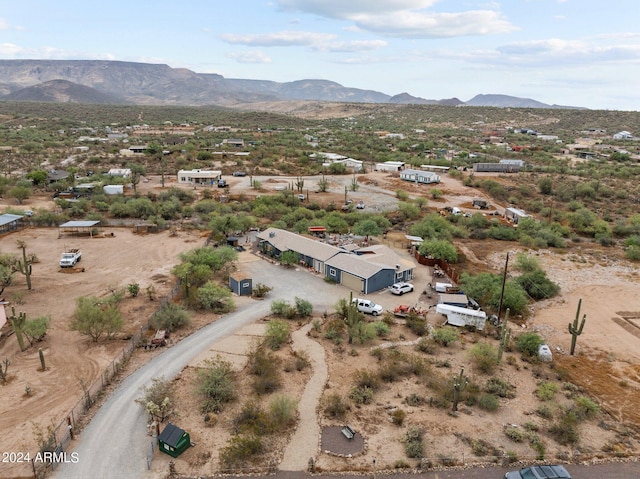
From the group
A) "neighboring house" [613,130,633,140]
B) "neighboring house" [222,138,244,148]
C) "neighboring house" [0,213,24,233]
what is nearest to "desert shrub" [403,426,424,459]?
"neighboring house" [0,213,24,233]

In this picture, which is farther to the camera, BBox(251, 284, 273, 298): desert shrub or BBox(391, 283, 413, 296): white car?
BBox(391, 283, 413, 296): white car

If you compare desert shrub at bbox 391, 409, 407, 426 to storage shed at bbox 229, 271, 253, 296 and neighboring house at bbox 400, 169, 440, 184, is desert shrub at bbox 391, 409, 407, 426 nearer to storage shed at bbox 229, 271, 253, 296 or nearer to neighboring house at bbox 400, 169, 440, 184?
storage shed at bbox 229, 271, 253, 296

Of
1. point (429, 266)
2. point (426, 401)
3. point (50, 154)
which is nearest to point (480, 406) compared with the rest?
point (426, 401)

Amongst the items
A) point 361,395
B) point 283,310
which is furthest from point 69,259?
point 361,395

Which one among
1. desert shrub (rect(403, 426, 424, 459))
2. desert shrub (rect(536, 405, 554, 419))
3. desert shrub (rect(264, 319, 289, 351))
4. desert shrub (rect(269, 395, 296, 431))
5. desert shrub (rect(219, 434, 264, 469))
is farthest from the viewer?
desert shrub (rect(264, 319, 289, 351))

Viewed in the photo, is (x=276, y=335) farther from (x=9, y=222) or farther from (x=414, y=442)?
(x=9, y=222)

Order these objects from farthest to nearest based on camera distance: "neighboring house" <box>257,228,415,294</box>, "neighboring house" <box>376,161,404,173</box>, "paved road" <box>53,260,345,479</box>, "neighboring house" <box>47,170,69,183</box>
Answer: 1. "neighboring house" <box>376,161,404,173</box>
2. "neighboring house" <box>47,170,69,183</box>
3. "neighboring house" <box>257,228,415,294</box>
4. "paved road" <box>53,260,345,479</box>

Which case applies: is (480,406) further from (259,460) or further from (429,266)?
(429,266)
